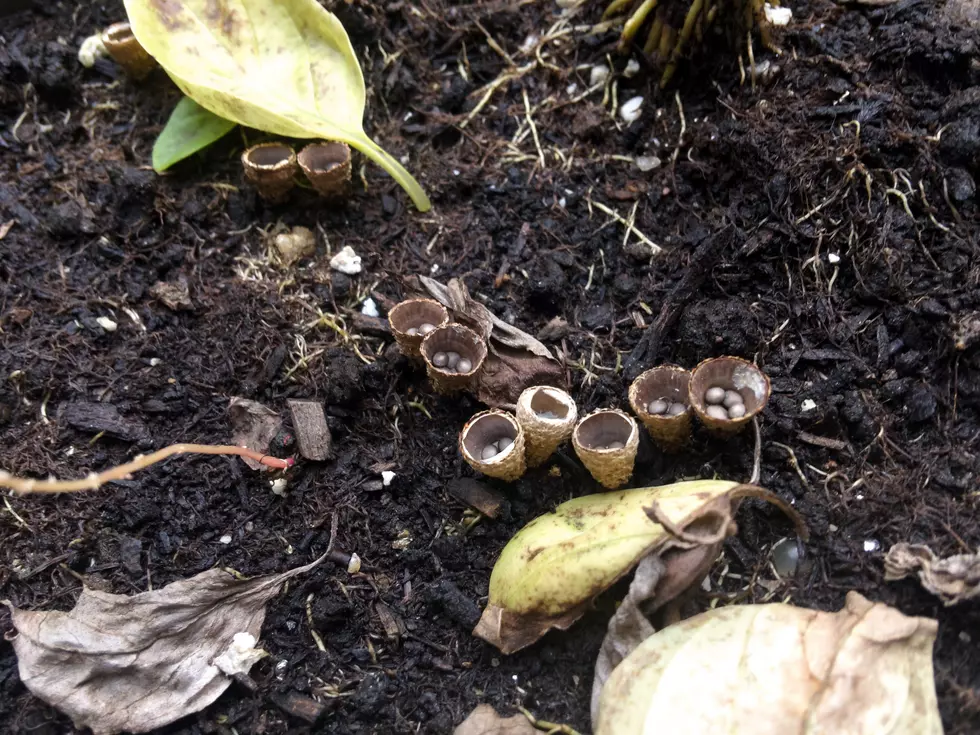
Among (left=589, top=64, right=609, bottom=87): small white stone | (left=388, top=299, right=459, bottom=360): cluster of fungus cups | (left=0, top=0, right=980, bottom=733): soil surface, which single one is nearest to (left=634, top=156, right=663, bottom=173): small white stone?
(left=0, top=0, right=980, bottom=733): soil surface

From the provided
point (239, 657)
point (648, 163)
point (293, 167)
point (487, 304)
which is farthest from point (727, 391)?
point (293, 167)

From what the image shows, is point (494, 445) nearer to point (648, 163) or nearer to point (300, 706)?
point (300, 706)

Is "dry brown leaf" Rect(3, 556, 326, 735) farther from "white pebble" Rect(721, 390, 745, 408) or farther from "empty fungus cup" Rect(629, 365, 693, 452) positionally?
"white pebble" Rect(721, 390, 745, 408)

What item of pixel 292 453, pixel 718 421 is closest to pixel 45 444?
pixel 292 453

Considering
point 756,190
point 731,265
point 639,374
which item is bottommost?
point 639,374

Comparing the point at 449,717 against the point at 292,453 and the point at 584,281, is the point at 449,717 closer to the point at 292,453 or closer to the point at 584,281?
the point at 292,453
